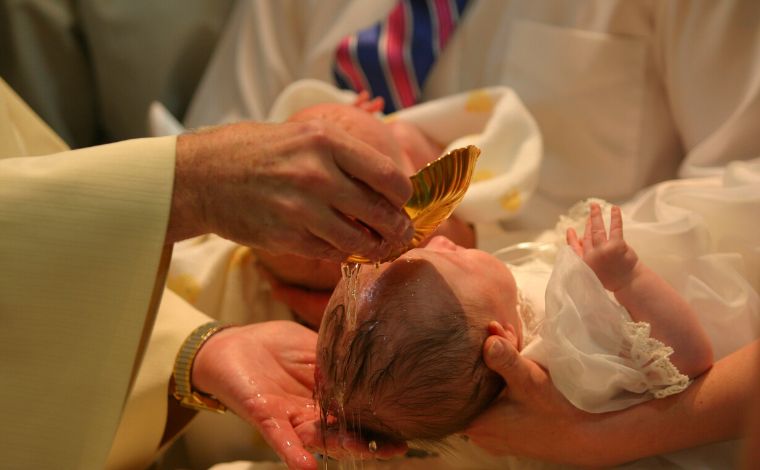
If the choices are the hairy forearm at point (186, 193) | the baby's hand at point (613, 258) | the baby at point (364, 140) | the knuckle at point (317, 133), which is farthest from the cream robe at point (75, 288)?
the baby's hand at point (613, 258)

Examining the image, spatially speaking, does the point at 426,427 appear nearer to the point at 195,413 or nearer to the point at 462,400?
the point at 462,400

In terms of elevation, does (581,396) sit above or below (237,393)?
above

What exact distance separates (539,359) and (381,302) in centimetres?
25

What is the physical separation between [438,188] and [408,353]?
0.21 m

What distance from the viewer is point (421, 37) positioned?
1924 mm

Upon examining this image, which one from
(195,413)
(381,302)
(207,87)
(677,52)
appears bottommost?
(195,413)

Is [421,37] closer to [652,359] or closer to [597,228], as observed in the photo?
[597,228]

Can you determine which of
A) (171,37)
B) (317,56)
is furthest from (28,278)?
(171,37)

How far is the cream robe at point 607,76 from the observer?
5.31 feet

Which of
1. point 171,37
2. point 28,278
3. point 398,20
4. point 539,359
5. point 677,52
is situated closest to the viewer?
point 28,278

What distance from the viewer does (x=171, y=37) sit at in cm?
219

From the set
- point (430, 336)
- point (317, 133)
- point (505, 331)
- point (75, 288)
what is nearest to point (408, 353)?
point (430, 336)

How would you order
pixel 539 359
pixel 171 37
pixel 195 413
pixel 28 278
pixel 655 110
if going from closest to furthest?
pixel 28 278 < pixel 539 359 < pixel 195 413 < pixel 655 110 < pixel 171 37

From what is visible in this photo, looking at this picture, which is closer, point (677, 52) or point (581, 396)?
point (581, 396)
